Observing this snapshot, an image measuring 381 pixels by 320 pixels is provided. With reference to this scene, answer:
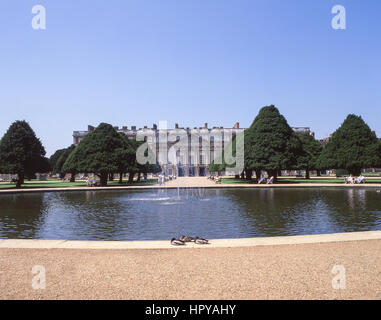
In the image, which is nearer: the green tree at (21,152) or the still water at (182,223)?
the still water at (182,223)

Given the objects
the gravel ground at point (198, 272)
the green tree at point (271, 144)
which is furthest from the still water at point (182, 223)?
the green tree at point (271, 144)

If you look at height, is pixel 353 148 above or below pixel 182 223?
above

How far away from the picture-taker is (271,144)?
4922cm

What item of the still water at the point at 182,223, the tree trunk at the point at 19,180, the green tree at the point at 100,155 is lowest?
the still water at the point at 182,223

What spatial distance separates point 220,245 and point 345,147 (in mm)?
47923

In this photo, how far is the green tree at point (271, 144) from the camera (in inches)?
1918

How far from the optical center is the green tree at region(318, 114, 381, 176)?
48.2m

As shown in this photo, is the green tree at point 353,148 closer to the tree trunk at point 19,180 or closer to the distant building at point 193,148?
the tree trunk at point 19,180

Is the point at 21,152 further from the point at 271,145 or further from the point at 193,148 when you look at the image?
the point at 193,148

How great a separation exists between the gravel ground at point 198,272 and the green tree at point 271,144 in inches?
1609

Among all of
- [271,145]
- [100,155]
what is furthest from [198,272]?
[271,145]

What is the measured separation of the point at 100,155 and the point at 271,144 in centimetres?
2500

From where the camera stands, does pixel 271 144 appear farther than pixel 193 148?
No

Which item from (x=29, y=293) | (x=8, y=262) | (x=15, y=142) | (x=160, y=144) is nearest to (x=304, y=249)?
(x=29, y=293)
